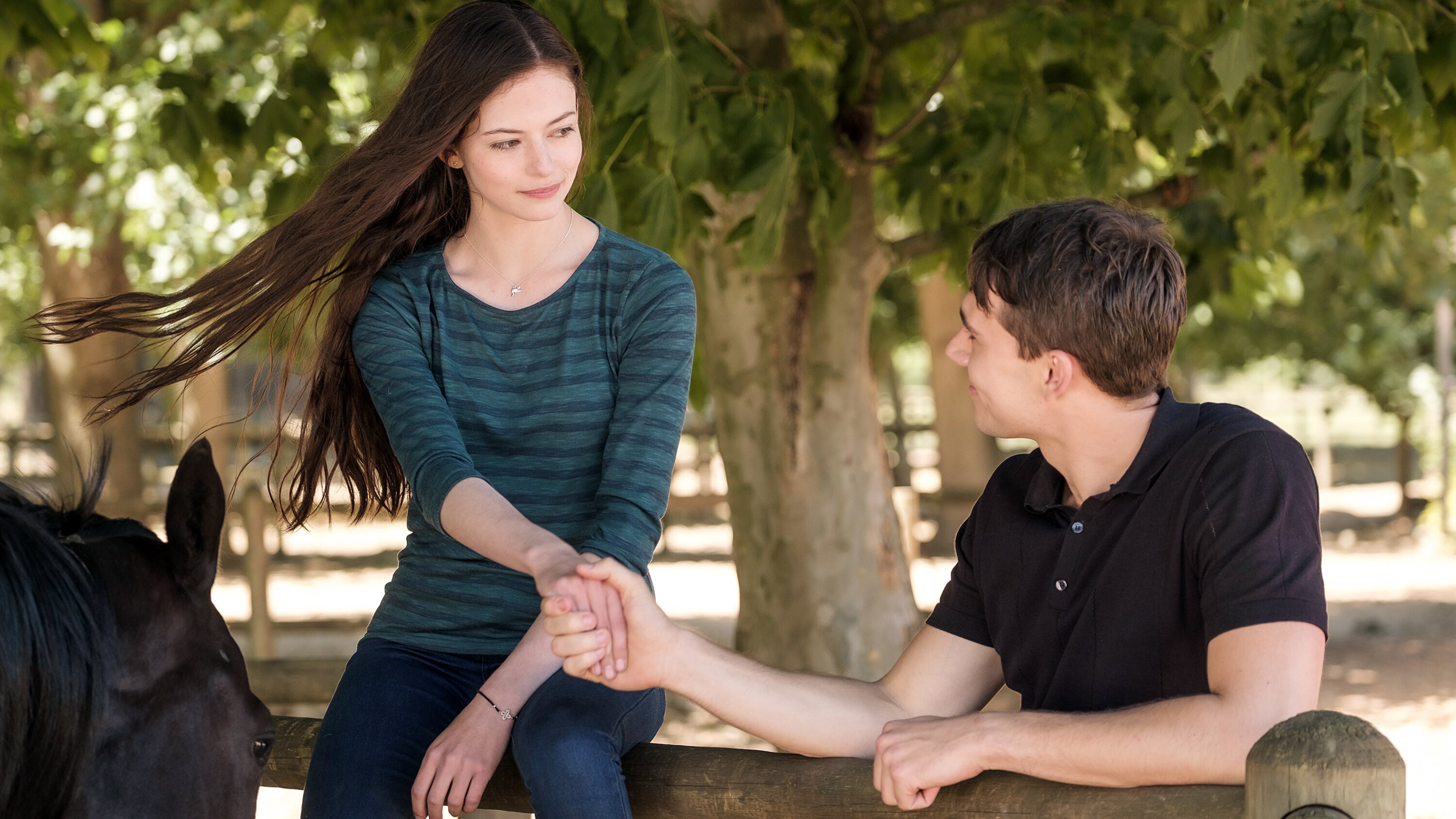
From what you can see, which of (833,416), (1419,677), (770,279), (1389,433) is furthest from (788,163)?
(1389,433)

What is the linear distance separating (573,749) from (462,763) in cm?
16

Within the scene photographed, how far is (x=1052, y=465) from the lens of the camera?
1895 mm

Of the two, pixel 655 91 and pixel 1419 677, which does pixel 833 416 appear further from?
pixel 1419 677

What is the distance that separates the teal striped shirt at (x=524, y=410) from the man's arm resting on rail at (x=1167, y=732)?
50 centimetres

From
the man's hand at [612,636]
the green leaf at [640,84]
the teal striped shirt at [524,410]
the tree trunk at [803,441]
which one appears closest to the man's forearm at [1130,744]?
the man's hand at [612,636]

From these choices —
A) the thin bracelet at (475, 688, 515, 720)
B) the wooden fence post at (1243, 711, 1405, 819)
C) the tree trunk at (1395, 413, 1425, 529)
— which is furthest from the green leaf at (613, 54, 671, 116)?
the tree trunk at (1395, 413, 1425, 529)

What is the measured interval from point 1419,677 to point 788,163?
19.8ft

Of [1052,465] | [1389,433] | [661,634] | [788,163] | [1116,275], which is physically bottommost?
[1389,433]

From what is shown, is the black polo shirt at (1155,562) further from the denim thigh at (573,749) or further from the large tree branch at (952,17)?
the large tree branch at (952,17)

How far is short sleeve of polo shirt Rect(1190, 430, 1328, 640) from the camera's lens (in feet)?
5.05

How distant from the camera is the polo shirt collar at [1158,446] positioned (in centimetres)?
175

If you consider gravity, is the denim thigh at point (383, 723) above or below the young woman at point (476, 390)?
below

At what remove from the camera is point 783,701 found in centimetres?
187

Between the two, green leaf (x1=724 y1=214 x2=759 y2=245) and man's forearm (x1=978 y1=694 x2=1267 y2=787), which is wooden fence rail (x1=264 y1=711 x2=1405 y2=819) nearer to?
man's forearm (x1=978 y1=694 x2=1267 y2=787)
